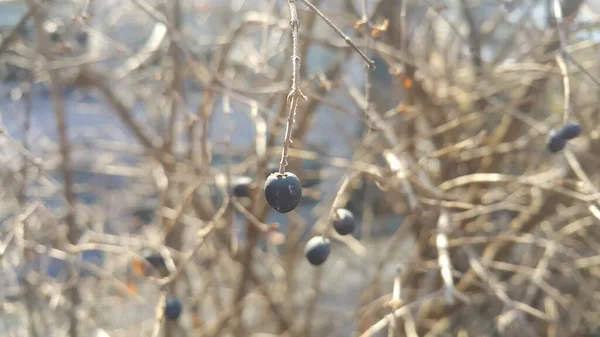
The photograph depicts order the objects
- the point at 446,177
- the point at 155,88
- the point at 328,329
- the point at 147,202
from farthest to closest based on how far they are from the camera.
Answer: the point at 147,202 < the point at 155,88 < the point at 328,329 < the point at 446,177

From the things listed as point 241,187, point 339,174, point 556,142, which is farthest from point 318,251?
point 339,174

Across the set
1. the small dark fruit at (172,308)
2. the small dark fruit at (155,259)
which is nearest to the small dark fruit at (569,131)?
the small dark fruit at (172,308)

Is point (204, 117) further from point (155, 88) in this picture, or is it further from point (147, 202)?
point (147, 202)

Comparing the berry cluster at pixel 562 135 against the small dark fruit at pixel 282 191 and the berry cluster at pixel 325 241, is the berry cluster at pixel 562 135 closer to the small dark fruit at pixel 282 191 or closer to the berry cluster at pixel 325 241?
the berry cluster at pixel 325 241

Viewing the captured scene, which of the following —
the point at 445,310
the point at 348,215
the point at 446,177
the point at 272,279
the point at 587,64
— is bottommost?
the point at 272,279

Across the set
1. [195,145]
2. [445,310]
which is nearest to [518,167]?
[445,310]

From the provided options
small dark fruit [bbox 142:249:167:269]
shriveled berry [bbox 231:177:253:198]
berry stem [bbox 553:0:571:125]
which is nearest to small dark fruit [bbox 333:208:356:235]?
shriveled berry [bbox 231:177:253:198]
